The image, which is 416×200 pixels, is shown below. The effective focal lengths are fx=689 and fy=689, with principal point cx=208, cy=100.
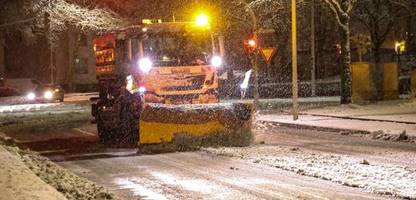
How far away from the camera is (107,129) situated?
769 inches

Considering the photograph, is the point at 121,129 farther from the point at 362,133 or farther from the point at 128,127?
the point at 362,133

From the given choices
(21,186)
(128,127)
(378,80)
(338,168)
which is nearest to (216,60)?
(128,127)

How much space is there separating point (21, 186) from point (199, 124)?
325 inches

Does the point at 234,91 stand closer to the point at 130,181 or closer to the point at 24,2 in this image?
the point at 24,2

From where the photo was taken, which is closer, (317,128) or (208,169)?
(208,169)

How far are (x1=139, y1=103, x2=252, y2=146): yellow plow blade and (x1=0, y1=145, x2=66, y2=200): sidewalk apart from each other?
5.95 m

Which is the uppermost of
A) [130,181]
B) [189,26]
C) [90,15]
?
[90,15]

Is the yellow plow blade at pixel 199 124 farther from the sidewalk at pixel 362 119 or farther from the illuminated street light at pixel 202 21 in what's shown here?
the sidewalk at pixel 362 119

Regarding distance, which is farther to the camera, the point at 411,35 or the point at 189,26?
the point at 411,35

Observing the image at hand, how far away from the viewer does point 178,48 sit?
17.6 meters

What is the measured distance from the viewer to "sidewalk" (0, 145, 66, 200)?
27.2 ft

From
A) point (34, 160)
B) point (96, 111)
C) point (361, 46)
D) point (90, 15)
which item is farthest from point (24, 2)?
point (34, 160)

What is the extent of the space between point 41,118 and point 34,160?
1687 centimetres

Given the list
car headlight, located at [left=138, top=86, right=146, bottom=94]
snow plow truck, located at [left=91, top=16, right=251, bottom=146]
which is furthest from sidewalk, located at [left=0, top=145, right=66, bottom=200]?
car headlight, located at [left=138, top=86, right=146, bottom=94]
